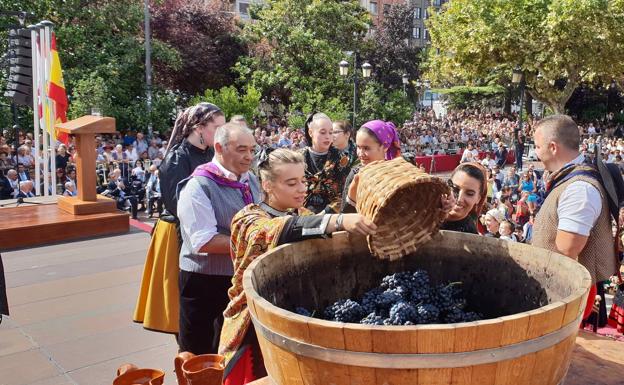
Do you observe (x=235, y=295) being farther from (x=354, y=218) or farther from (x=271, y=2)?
(x=271, y=2)

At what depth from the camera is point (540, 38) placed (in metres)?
21.6

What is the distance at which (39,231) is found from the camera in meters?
7.06

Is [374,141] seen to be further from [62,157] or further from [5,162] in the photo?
[5,162]

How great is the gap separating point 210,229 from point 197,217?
0.29 feet

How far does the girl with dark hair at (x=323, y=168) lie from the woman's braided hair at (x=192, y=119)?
111cm

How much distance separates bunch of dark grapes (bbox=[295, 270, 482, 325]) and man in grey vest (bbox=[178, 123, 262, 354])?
886mm

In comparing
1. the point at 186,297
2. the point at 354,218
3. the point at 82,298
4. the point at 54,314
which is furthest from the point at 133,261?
the point at 354,218

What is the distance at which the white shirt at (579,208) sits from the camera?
250cm

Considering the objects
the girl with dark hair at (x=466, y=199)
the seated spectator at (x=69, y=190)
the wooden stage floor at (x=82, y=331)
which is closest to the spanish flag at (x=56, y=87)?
the seated spectator at (x=69, y=190)

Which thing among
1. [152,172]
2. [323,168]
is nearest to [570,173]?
[323,168]

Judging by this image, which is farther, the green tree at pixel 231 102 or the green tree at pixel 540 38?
the green tree at pixel 540 38

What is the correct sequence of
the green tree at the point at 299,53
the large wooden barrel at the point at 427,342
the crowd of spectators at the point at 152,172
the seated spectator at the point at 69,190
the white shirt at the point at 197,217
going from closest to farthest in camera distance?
the large wooden barrel at the point at 427,342
the white shirt at the point at 197,217
the crowd of spectators at the point at 152,172
the seated spectator at the point at 69,190
the green tree at the point at 299,53

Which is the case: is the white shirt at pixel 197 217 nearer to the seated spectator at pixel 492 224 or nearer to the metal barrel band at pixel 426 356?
the metal barrel band at pixel 426 356

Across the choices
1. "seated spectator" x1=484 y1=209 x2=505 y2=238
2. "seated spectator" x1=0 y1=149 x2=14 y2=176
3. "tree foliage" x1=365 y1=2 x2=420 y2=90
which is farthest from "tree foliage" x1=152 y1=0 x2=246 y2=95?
"seated spectator" x1=484 y1=209 x2=505 y2=238
